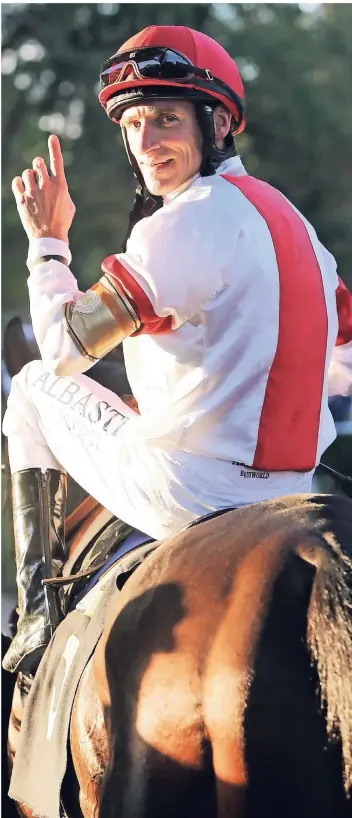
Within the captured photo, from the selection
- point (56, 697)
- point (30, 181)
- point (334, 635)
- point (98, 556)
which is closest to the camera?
point (334, 635)

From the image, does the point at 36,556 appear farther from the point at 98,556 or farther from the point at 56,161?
the point at 56,161

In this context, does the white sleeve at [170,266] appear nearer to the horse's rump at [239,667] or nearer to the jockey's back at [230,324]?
the jockey's back at [230,324]

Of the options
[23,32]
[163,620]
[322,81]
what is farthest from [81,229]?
[163,620]

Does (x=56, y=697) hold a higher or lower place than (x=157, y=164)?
lower

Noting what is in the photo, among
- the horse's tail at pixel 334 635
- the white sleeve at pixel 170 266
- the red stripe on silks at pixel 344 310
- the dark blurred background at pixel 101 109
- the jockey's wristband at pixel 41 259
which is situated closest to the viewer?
the horse's tail at pixel 334 635

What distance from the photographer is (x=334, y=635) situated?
114cm

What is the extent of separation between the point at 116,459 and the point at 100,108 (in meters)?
3.01

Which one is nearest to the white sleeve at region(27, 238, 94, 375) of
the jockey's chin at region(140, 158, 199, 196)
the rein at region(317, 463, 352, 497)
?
the jockey's chin at region(140, 158, 199, 196)

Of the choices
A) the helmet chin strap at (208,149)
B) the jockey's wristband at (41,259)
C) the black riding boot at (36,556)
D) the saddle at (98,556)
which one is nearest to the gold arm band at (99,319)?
the jockey's wristband at (41,259)

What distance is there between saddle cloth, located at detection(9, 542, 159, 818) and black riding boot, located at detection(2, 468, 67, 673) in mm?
117

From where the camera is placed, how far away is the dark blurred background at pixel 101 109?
4.27 metres

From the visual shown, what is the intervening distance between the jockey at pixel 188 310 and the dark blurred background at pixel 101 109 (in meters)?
2.44

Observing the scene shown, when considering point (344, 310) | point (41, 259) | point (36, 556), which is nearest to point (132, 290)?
point (41, 259)

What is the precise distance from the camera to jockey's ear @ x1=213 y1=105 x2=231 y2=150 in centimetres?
176
